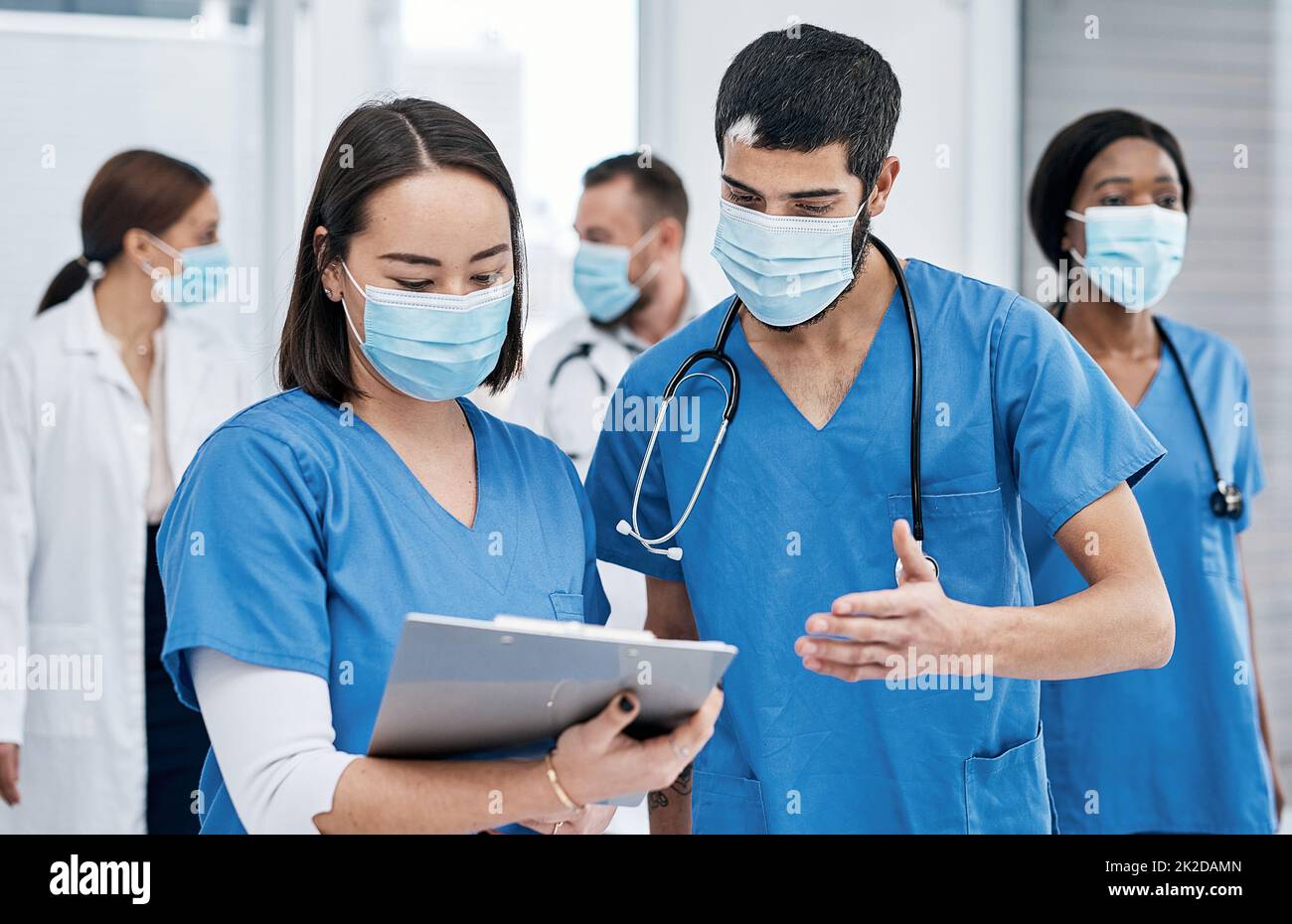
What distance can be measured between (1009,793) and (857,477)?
1.16 ft

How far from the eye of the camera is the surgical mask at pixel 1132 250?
1897 millimetres

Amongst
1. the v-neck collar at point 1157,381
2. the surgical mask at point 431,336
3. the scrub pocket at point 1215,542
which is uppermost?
the surgical mask at point 431,336

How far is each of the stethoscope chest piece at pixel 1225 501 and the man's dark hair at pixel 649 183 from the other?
1.33 m

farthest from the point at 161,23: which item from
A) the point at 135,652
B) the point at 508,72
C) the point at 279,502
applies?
the point at 279,502

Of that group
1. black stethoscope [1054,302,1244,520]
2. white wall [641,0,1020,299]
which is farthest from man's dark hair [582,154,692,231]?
black stethoscope [1054,302,1244,520]

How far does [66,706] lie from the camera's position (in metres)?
2.26

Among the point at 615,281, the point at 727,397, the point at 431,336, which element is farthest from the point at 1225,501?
the point at 615,281

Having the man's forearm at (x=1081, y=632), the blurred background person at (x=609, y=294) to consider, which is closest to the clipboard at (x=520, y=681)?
the man's forearm at (x=1081, y=632)

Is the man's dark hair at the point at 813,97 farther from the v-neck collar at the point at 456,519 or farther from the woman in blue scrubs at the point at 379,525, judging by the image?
the v-neck collar at the point at 456,519

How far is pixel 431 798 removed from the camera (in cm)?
94

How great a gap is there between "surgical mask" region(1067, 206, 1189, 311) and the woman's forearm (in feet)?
4.47

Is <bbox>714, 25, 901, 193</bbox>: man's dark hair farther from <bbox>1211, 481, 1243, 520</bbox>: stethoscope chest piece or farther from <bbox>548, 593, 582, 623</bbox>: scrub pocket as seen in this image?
<bbox>1211, 481, 1243, 520</bbox>: stethoscope chest piece

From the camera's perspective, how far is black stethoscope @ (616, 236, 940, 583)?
1.21 m
